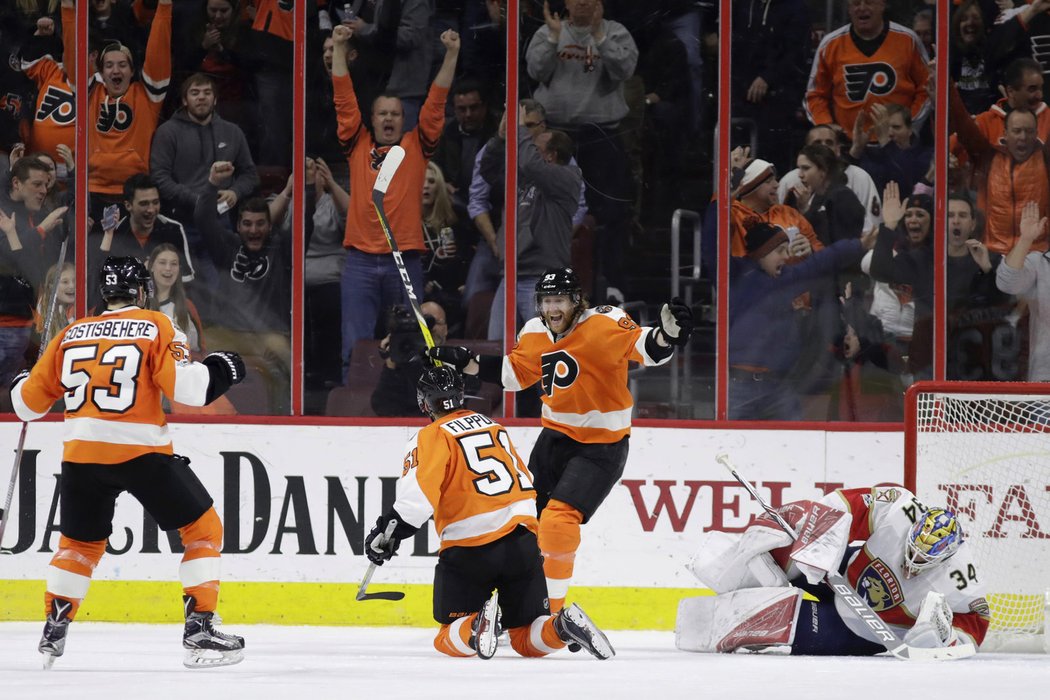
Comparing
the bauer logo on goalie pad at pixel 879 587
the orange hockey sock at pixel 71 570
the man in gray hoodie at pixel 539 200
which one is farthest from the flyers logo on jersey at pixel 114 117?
the bauer logo on goalie pad at pixel 879 587

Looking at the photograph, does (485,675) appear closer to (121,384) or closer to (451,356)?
(451,356)

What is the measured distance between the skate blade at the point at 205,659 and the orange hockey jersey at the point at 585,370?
1330mm

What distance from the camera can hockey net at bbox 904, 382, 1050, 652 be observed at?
15.6ft

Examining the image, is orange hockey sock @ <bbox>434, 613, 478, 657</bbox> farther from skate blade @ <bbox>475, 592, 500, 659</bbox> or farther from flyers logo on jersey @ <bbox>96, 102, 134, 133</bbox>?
flyers logo on jersey @ <bbox>96, 102, 134, 133</bbox>

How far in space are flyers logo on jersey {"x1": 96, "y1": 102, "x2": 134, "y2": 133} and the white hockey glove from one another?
3.98m

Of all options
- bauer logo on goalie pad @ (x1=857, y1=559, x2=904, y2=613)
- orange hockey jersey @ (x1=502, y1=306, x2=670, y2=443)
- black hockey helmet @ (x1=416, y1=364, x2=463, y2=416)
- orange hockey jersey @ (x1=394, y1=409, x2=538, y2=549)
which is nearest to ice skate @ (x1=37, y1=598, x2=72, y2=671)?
orange hockey jersey @ (x1=394, y1=409, x2=538, y2=549)

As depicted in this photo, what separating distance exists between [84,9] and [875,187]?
3.57 m

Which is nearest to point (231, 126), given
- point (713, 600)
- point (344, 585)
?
point (344, 585)

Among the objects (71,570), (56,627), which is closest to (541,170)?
(71,570)

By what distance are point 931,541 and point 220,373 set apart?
2189 mm

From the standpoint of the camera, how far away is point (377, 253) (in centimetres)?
622

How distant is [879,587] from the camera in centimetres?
434

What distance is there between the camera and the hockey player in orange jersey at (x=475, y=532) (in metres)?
3.94

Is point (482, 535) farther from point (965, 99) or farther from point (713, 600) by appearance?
point (965, 99)
